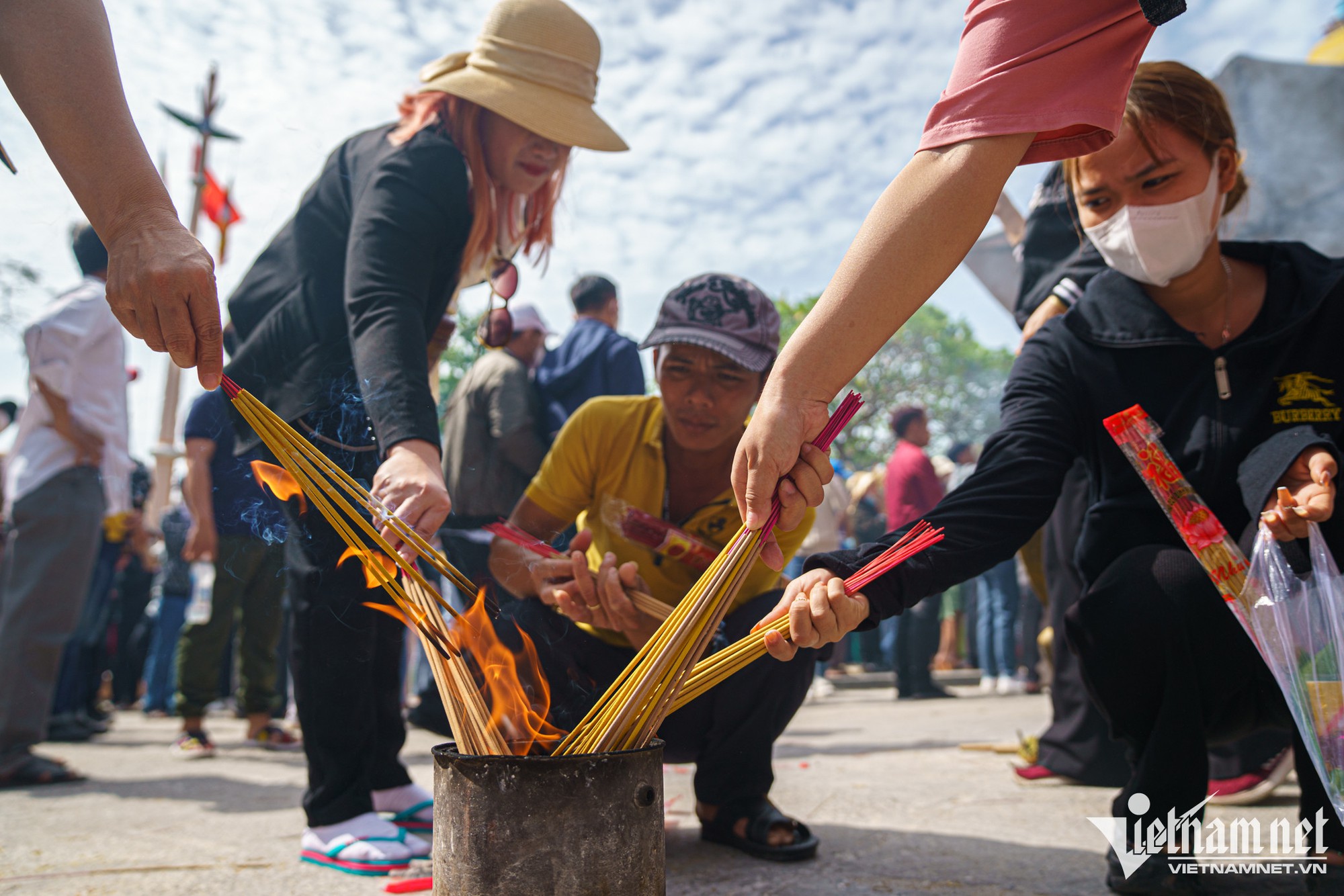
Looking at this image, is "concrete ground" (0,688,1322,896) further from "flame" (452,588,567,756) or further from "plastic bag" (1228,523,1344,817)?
"flame" (452,588,567,756)

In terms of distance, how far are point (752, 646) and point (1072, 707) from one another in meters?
1.98

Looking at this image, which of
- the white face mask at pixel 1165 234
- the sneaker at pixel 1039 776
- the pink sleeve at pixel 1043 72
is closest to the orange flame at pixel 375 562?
the pink sleeve at pixel 1043 72

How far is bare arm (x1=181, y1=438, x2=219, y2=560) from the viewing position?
12.8 feet

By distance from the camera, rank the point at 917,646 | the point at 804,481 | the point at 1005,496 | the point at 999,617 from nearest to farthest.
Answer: the point at 804,481 < the point at 1005,496 < the point at 917,646 < the point at 999,617

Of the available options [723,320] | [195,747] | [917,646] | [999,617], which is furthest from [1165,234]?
[999,617]

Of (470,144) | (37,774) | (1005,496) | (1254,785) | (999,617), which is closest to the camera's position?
(1005,496)

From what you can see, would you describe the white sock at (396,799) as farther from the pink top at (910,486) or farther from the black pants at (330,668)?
the pink top at (910,486)

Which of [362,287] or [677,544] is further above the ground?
[362,287]

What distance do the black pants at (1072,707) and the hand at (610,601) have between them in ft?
4.69

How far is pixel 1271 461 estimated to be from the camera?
1.69m

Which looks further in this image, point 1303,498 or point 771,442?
point 1303,498

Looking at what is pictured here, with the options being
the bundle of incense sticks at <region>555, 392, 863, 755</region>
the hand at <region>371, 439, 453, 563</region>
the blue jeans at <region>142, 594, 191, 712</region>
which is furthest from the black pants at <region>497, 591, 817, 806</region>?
the blue jeans at <region>142, 594, 191, 712</region>

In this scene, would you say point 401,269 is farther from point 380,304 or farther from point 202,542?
point 202,542

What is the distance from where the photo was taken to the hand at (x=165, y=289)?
4.24 ft
